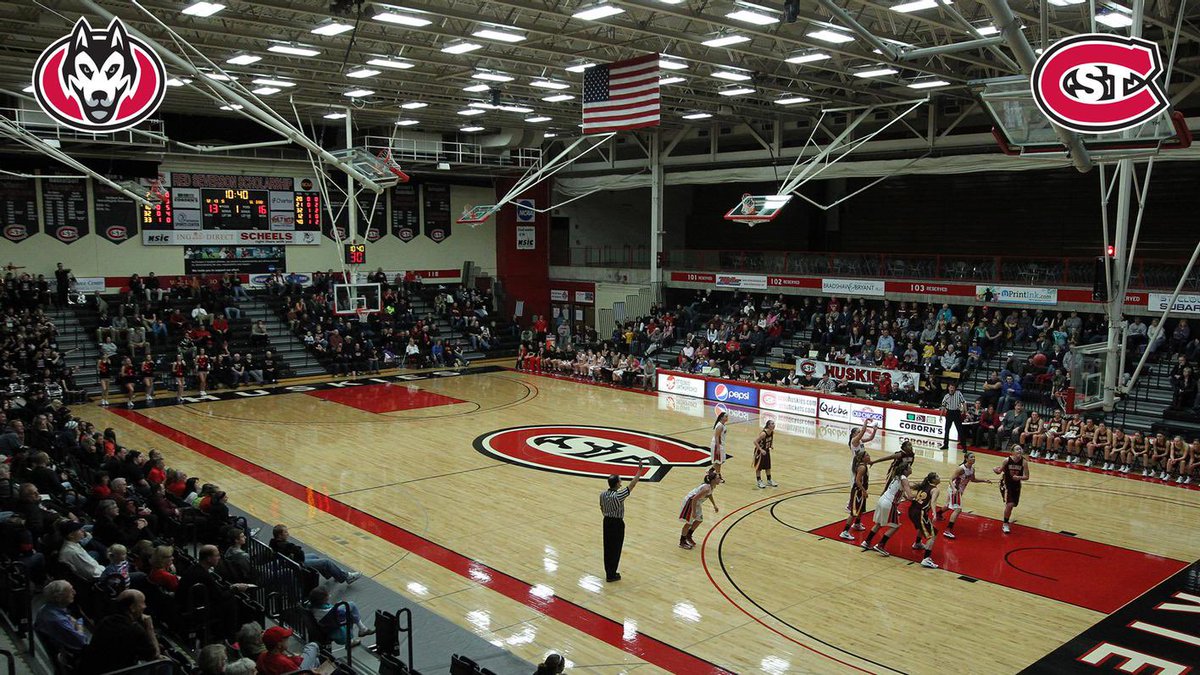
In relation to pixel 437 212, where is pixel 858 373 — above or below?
below

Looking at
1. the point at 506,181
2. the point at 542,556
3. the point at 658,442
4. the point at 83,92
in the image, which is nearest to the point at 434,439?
the point at 658,442

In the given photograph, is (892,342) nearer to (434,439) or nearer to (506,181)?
(434,439)

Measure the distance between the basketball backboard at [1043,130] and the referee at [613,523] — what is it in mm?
5808

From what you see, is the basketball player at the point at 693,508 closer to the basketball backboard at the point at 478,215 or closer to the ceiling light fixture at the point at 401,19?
the ceiling light fixture at the point at 401,19

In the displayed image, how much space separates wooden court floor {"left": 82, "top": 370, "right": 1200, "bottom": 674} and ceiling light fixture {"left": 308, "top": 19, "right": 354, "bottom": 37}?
8710 mm

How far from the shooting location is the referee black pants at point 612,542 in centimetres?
1173

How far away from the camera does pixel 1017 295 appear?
88.4ft

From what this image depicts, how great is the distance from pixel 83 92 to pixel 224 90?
1882 millimetres

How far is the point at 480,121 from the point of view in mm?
33062

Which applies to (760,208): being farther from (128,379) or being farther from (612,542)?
(128,379)

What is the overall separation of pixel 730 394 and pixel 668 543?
13348mm

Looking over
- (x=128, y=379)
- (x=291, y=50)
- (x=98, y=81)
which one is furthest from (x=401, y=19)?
(x=128, y=379)

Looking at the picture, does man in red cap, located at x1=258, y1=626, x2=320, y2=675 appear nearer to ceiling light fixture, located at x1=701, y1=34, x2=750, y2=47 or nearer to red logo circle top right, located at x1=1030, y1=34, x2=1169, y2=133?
red logo circle top right, located at x1=1030, y1=34, x2=1169, y2=133

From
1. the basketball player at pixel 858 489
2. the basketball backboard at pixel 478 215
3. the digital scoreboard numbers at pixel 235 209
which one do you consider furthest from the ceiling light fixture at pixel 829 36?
the digital scoreboard numbers at pixel 235 209
